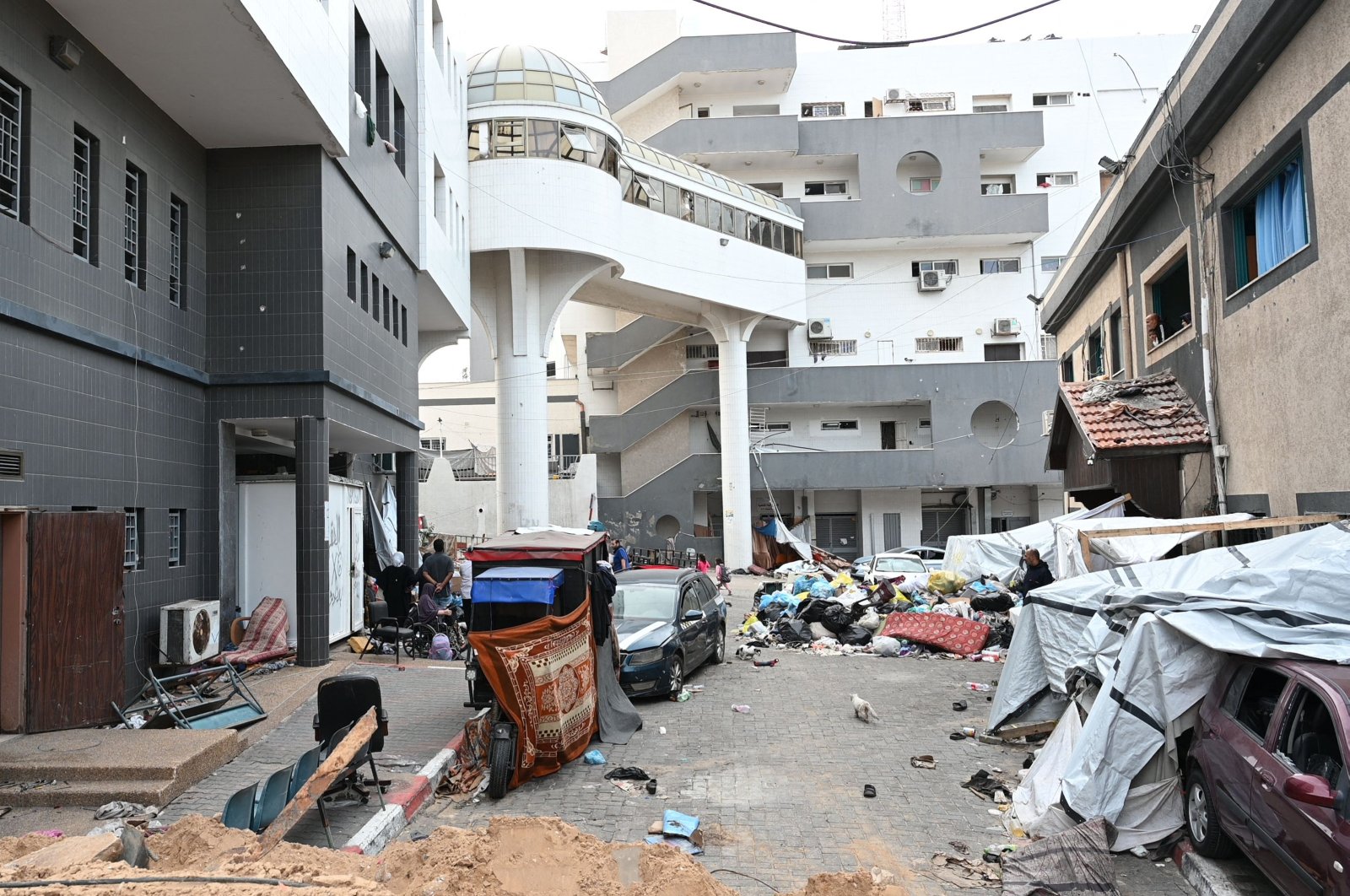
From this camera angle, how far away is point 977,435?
3734 cm

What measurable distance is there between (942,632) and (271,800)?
13.0 metres

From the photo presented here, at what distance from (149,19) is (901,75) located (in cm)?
3629

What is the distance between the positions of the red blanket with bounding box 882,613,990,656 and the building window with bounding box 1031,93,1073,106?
30985mm

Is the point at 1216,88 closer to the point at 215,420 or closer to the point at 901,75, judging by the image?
the point at 215,420

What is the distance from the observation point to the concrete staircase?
7348mm

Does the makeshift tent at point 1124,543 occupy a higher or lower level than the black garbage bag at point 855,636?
higher

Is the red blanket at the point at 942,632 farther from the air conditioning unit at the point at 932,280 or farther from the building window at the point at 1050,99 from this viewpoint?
the building window at the point at 1050,99

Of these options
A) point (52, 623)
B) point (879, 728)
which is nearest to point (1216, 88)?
point (879, 728)

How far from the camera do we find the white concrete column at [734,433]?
35.1 metres

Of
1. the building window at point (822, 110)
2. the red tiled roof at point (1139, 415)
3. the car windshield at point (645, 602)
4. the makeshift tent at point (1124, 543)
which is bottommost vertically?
the car windshield at point (645, 602)

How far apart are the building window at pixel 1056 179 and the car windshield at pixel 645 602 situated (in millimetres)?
33051

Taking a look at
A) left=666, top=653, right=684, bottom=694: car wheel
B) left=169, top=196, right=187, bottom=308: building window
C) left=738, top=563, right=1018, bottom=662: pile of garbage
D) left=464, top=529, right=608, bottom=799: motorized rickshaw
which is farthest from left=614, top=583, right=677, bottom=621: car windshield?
left=169, top=196, right=187, bottom=308: building window

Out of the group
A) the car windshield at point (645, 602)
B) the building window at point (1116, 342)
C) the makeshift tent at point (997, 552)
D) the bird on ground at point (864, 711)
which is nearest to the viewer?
the bird on ground at point (864, 711)

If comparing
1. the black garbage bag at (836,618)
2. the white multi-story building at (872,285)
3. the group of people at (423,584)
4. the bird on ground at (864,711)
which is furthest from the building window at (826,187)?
the bird on ground at (864,711)
